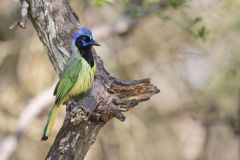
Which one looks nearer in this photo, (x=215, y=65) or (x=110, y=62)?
(x=215, y=65)

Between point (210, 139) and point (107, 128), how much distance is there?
58.4 inches

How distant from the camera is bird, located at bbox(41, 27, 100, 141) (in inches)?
195

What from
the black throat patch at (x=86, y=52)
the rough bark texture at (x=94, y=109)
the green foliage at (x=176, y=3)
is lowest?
the rough bark texture at (x=94, y=109)

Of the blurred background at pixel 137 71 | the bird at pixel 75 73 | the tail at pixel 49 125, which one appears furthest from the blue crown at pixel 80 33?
the blurred background at pixel 137 71

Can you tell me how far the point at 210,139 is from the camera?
32.3 ft

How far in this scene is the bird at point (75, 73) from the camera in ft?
16.2

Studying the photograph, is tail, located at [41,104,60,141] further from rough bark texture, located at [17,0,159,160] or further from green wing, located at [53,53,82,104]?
rough bark texture, located at [17,0,159,160]

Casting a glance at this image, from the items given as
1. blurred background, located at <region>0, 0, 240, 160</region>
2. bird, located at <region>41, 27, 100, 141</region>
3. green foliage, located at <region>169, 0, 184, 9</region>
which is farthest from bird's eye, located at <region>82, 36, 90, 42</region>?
blurred background, located at <region>0, 0, 240, 160</region>

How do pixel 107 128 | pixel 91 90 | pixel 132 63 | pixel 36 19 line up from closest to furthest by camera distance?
1. pixel 91 90
2. pixel 36 19
3. pixel 107 128
4. pixel 132 63

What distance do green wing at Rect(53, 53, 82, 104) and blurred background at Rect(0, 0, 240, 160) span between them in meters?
3.07

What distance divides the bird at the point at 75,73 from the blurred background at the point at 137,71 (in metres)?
3.07

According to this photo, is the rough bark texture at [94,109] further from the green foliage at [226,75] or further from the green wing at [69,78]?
the green foliage at [226,75]

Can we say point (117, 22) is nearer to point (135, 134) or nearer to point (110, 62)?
point (110, 62)

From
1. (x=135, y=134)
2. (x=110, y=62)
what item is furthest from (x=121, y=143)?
(x=110, y=62)
